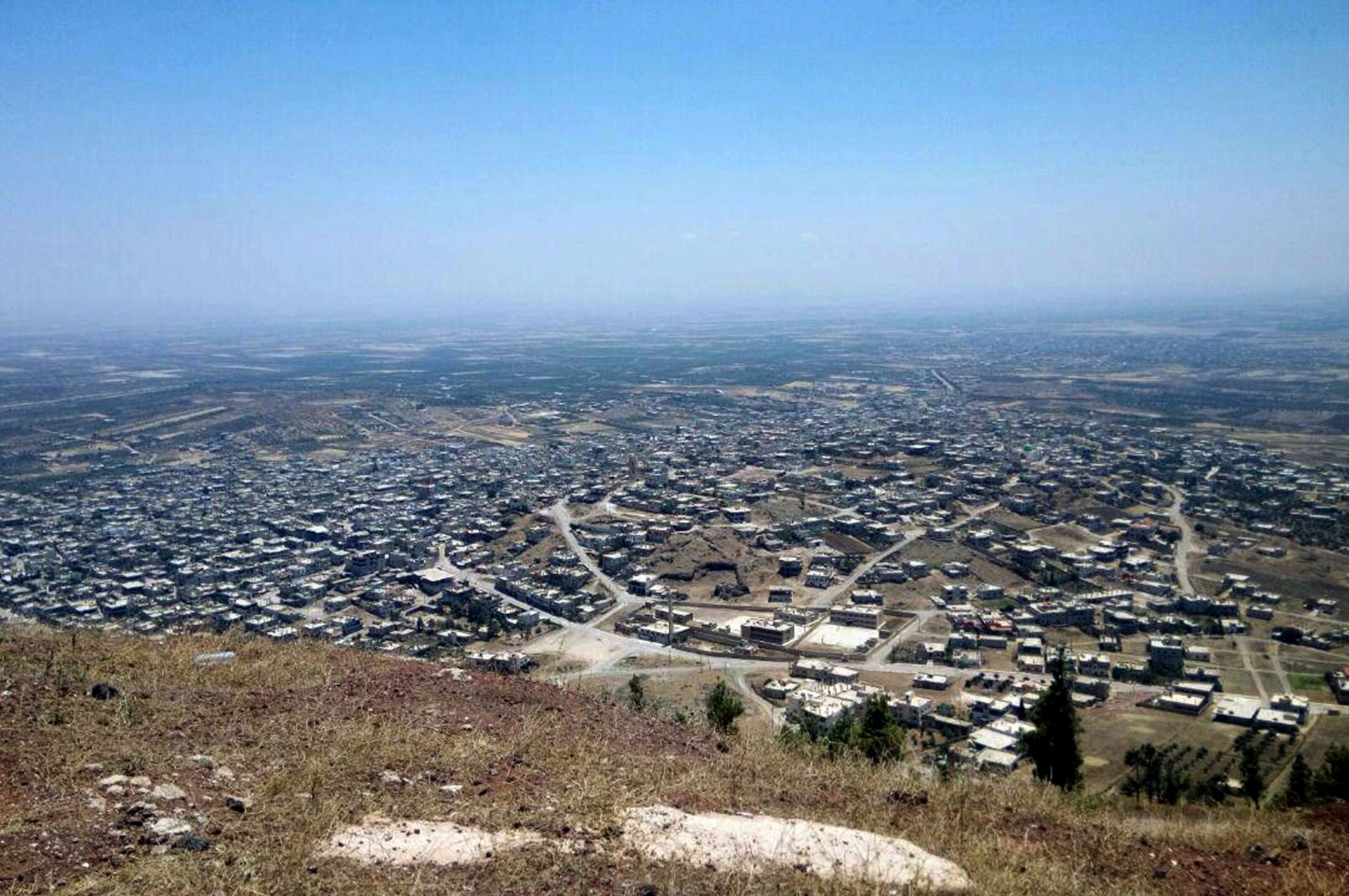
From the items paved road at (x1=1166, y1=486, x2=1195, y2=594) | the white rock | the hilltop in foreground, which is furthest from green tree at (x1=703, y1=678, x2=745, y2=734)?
paved road at (x1=1166, y1=486, x2=1195, y2=594)

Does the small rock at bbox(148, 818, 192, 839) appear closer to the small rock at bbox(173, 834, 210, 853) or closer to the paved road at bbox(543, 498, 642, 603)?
the small rock at bbox(173, 834, 210, 853)

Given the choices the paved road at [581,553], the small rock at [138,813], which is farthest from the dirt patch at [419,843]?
the paved road at [581,553]

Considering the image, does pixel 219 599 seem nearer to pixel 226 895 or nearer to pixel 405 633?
pixel 405 633

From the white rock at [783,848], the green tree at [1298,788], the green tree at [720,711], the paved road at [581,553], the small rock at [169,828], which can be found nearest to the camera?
the small rock at [169,828]

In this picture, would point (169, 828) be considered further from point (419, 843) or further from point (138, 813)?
point (419, 843)

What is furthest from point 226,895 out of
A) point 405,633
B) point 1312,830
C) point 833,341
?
point 833,341

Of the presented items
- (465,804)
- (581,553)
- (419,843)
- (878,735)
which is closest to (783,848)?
(465,804)

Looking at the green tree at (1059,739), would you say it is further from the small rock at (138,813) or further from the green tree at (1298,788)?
the small rock at (138,813)
